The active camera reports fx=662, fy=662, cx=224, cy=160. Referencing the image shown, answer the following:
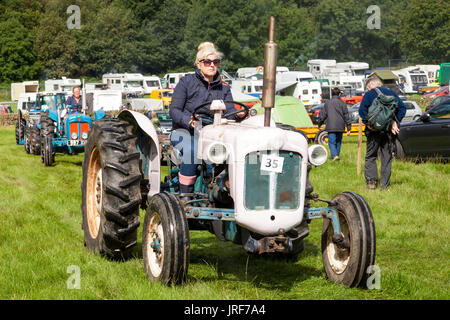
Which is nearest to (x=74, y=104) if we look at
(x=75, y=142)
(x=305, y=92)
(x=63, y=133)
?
(x=63, y=133)

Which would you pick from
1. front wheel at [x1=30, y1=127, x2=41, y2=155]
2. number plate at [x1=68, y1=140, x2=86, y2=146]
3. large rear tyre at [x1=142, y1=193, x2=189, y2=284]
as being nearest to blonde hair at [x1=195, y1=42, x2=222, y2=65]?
large rear tyre at [x1=142, y1=193, x2=189, y2=284]

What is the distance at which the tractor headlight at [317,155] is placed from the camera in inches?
207

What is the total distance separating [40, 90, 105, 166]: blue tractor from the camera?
611 inches

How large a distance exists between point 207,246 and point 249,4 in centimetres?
6186

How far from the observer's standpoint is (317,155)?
5.28 meters

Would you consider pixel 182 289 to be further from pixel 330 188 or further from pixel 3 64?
pixel 3 64

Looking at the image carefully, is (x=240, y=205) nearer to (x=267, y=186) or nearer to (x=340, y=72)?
(x=267, y=186)

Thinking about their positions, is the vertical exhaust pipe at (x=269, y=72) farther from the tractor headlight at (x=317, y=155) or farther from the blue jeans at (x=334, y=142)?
the blue jeans at (x=334, y=142)

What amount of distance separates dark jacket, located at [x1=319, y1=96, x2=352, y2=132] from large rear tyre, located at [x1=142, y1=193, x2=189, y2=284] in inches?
448

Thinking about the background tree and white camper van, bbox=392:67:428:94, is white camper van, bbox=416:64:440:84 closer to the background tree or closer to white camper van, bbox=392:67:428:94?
white camper van, bbox=392:67:428:94

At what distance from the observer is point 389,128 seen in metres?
10.6

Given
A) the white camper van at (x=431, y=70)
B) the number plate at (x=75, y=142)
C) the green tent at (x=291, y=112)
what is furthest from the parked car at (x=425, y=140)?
the white camper van at (x=431, y=70)

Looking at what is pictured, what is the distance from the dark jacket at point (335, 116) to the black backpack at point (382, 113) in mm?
5768
